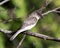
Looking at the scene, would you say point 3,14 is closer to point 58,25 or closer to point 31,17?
point 31,17

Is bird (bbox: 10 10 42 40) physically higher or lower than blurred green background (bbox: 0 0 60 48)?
higher

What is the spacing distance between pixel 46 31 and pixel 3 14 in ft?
3.70

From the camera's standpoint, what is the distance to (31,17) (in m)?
2.43

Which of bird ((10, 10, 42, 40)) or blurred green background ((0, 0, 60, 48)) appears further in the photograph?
blurred green background ((0, 0, 60, 48))

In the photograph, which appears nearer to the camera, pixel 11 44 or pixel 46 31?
pixel 11 44

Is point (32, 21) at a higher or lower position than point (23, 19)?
higher

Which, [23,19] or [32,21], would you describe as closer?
[32,21]

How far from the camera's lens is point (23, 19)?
2842 mm

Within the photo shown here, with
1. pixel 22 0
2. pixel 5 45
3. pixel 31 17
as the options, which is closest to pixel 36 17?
pixel 31 17

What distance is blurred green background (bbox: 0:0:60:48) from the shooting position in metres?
2.76

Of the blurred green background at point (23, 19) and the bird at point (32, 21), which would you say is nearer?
the bird at point (32, 21)

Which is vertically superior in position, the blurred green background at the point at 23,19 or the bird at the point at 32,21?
the bird at the point at 32,21

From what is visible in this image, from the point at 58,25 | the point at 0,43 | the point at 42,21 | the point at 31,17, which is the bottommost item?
the point at 58,25

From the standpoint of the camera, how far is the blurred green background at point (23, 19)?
9.06 ft
